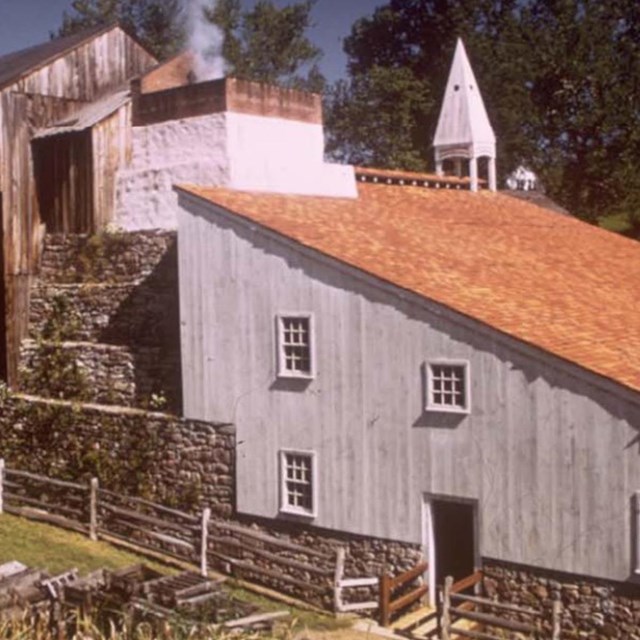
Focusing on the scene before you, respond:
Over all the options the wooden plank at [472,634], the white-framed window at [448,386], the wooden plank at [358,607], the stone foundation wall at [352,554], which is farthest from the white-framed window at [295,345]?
the wooden plank at [472,634]

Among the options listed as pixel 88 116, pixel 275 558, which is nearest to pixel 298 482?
pixel 275 558

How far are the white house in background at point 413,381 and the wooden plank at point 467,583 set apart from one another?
435mm

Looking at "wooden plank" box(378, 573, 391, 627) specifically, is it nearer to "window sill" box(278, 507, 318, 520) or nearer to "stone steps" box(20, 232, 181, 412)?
"window sill" box(278, 507, 318, 520)

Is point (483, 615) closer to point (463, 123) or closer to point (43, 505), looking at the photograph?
point (43, 505)

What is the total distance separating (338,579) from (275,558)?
6.40 feet

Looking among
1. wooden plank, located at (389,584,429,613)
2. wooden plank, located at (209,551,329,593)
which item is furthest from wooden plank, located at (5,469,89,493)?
wooden plank, located at (389,584,429,613)

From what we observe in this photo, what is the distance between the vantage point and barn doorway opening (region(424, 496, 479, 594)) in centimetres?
2202

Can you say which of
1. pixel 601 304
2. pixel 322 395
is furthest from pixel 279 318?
pixel 601 304

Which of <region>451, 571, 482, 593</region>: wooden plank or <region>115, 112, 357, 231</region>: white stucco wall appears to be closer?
<region>451, 571, 482, 593</region>: wooden plank

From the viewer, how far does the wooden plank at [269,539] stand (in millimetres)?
22719

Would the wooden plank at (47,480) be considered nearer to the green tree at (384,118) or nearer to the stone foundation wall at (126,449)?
the stone foundation wall at (126,449)

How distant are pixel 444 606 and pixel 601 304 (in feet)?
30.9

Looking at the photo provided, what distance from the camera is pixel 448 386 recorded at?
71.1ft

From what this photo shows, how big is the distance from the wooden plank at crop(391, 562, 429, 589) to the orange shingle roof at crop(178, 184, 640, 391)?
18.2 feet
